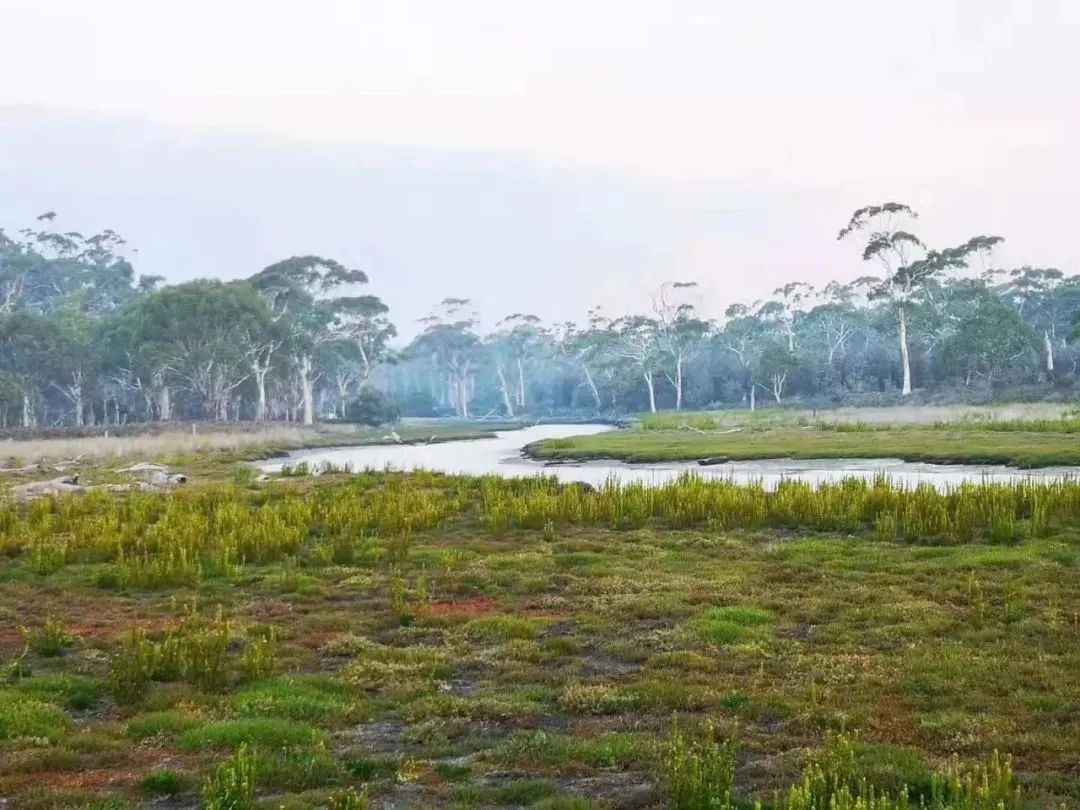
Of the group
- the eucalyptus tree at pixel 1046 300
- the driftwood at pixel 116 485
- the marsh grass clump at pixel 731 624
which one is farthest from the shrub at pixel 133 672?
the eucalyptus tree at pixel 1046 300

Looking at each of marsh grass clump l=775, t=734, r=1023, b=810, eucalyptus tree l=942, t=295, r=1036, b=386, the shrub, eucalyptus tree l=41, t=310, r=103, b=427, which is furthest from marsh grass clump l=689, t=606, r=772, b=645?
eucalyptus tree l=942, t=295, r=1036, b=386

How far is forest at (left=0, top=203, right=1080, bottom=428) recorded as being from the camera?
263ft

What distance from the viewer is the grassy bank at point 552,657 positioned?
8.17 m

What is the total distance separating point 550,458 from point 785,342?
84.6m

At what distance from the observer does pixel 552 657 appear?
1226 centimetres

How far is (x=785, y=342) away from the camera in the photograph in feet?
434

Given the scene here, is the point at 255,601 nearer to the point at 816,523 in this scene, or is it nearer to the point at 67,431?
the point at 816,523

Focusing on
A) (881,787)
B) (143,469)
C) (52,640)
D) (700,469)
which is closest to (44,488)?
(143,469)

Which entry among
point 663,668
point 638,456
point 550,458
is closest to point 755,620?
point 663,668

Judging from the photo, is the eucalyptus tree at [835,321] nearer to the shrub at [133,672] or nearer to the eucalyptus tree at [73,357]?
the eucalyptus tree at [73,357]

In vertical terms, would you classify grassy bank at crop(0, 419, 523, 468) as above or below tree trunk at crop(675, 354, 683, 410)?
below

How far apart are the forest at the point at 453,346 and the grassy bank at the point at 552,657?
202 feet

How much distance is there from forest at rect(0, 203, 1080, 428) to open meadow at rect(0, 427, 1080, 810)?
61.6 meters

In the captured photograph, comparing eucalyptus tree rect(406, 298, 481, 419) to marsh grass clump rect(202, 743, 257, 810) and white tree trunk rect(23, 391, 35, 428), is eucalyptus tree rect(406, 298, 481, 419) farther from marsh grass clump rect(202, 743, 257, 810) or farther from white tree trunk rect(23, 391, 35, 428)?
marsh grass clump rect(202, 743, 257, 810)
